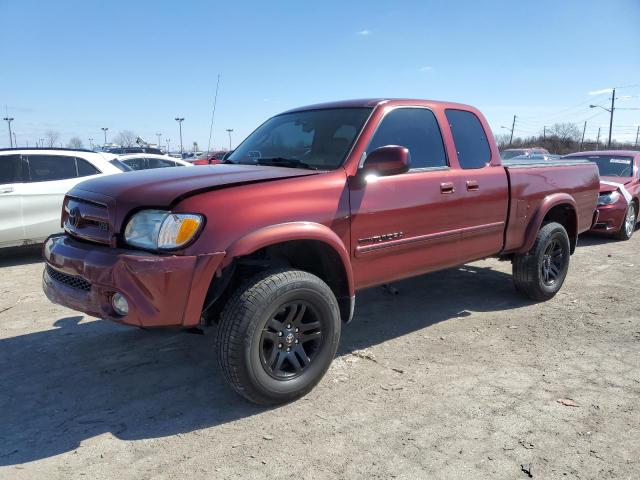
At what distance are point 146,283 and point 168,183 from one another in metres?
0.70

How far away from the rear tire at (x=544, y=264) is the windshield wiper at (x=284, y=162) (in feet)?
9.14

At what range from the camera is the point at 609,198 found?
30.5ft

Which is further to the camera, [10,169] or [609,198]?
[609,198]

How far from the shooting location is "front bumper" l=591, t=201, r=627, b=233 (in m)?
9.22

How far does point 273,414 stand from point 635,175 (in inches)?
387

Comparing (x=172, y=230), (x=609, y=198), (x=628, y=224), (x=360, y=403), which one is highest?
(x=172, y=230)

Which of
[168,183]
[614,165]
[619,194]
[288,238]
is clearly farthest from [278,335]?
[614,165]

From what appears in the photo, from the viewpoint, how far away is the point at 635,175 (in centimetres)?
1009

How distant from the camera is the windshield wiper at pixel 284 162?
12.3ft

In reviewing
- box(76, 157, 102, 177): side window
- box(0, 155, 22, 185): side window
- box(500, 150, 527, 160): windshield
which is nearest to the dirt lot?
box(0, 155, 22, 185): side window

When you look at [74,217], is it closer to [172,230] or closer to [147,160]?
[172,230]

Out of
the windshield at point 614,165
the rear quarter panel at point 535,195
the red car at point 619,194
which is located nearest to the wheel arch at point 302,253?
the rear quarter panel at point 535,195

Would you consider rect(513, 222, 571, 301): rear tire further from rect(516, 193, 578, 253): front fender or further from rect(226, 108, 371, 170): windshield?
rect(226, 108, 371, 170): windshield

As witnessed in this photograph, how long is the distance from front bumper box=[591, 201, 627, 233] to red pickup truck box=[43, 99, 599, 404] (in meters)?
5.45
